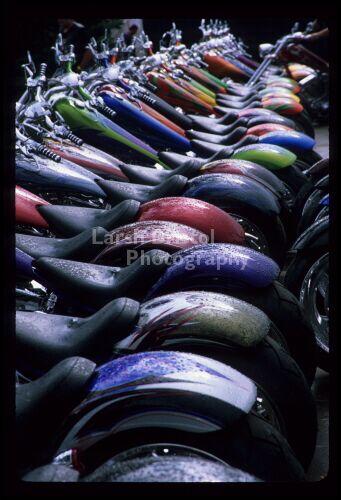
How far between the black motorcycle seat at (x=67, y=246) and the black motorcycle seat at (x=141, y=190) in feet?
2.99

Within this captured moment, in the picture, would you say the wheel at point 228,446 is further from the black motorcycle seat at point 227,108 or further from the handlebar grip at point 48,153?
the black motorcycle seat at point 227,108

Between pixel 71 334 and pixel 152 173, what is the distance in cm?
260

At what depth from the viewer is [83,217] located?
3658 mm

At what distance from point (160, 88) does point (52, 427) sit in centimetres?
586

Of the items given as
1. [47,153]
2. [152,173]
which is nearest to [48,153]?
[47,153]

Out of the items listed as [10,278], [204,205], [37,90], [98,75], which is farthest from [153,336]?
[98,75]

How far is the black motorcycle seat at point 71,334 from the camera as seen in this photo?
228cm

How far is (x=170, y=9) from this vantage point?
7.14 feet

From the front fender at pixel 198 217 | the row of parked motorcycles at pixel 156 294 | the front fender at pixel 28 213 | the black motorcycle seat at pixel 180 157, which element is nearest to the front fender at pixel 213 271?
the row of parked motorcycles at pixel 156 294

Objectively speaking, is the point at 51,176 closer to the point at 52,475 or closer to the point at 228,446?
the point at 228,446

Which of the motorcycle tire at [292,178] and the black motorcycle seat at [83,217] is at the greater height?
the black motorcycle seat at [83,217]

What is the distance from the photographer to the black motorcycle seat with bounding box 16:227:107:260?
322cm

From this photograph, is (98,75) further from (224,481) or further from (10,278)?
(224,481)

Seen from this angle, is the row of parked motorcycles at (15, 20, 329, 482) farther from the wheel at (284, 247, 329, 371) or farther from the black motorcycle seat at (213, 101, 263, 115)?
the black motorcycle seat at (213, 101, 263, 115)
